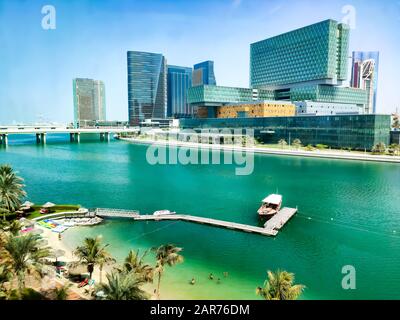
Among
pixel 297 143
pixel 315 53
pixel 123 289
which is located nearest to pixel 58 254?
pixel 123 289

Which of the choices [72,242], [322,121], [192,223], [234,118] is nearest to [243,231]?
[192,223]

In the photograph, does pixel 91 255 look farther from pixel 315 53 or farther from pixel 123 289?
pixel 315 53

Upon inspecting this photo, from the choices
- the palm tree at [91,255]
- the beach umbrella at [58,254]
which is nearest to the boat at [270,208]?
the palm tree at [91,255]

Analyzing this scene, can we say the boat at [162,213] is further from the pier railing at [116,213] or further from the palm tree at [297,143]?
the palm tree at [297,143]

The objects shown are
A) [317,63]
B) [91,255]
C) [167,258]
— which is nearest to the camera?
[167,258]

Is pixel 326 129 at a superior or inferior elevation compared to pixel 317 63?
inferior

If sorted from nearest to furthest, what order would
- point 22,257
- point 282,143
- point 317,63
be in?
1. point 22,257
2. point 282,143
3. point 317,63
